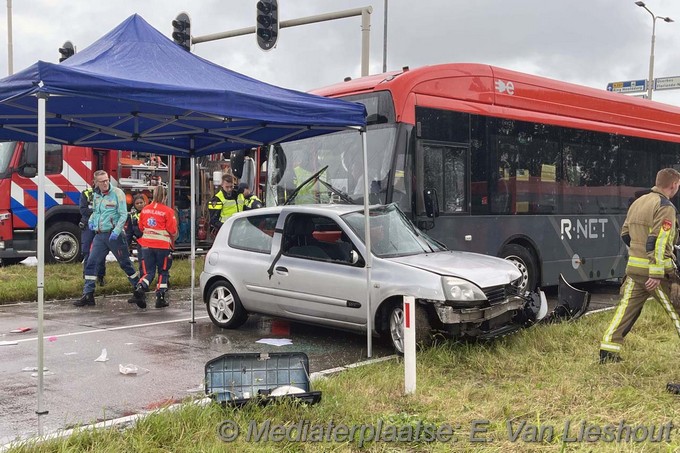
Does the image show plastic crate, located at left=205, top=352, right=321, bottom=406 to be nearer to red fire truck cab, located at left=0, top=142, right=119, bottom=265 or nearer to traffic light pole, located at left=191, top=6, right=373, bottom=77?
red fire truck cab, located at left=0, top=142, right=119, bottom=265

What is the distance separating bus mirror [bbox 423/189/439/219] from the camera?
895cm

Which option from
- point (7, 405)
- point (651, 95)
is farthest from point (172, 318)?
point (651, 95)

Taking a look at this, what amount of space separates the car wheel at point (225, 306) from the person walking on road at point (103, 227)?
8.08 feet

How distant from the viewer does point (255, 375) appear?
17.8 ft

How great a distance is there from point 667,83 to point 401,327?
3480cm

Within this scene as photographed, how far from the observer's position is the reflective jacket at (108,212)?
10.8m

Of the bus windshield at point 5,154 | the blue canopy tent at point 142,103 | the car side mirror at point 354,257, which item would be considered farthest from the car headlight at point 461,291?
the bus windshield at point 5,154

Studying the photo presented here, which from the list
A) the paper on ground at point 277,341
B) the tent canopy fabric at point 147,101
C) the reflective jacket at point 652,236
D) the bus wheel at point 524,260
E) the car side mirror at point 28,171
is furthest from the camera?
the car side mirror at point 28,171

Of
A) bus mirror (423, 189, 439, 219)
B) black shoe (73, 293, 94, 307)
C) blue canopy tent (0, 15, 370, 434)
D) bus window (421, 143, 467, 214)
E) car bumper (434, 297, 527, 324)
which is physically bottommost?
black shoe (73, 293, 94, 307)

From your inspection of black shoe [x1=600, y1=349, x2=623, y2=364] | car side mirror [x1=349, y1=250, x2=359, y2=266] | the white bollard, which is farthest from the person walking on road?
black shoe [x1=600, y1=349, x2=623, y2=364]

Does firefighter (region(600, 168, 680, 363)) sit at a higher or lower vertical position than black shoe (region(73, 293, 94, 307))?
higher

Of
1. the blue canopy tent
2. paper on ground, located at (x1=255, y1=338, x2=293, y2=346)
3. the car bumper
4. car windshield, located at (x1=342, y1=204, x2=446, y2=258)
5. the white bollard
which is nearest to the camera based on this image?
the blue canopy tent

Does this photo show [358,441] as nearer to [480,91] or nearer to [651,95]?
[480,91]

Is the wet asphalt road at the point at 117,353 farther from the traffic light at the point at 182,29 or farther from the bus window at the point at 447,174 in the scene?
the traffic light at the point at 182,29
